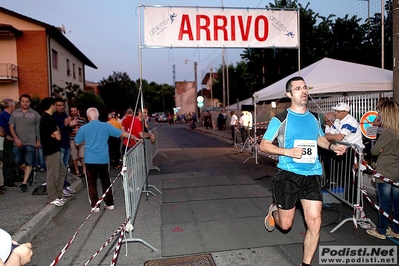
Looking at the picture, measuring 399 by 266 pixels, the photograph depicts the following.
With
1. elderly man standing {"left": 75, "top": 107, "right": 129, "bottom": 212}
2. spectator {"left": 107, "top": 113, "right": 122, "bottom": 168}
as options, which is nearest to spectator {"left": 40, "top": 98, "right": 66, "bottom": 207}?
elderly man standing {"left": 75, "top": 107, "right": 129, "bottom": 212}

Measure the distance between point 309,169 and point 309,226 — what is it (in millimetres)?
604

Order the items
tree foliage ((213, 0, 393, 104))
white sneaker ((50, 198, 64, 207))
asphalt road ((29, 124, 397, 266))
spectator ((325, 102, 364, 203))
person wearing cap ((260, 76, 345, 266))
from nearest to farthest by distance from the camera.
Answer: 1. person wearing cap ((260, 76, 345, 266))
2. asphalt road ((29, 124, 397, 266))
3. spectator ((325, 102, 364, 203))
4. white sneaker ((50, 198, 64, 207))
5. tree foliage ((213, 0, 393, 104))

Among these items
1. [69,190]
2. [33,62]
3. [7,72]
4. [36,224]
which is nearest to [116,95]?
[33,62]

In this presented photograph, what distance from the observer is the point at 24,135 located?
7551mm

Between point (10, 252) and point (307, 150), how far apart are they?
9.35 ft

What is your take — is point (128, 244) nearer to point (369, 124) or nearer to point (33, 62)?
point (369, 124)

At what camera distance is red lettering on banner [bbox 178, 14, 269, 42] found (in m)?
8.45

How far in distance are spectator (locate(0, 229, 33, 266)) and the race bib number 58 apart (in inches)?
106

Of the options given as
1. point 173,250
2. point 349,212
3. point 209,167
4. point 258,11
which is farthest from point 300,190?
point 209,167

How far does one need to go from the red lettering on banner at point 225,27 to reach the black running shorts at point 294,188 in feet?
18.5

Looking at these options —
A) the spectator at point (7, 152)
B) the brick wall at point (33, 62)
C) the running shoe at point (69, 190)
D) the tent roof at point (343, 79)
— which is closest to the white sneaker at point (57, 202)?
the running shoe at point (69, 190)

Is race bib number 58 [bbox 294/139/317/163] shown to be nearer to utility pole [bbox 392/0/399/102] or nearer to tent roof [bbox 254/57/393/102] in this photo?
utility pole [bbox 392/0/399/102]

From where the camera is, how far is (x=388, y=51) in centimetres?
2284

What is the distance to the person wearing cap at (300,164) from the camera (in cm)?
359
